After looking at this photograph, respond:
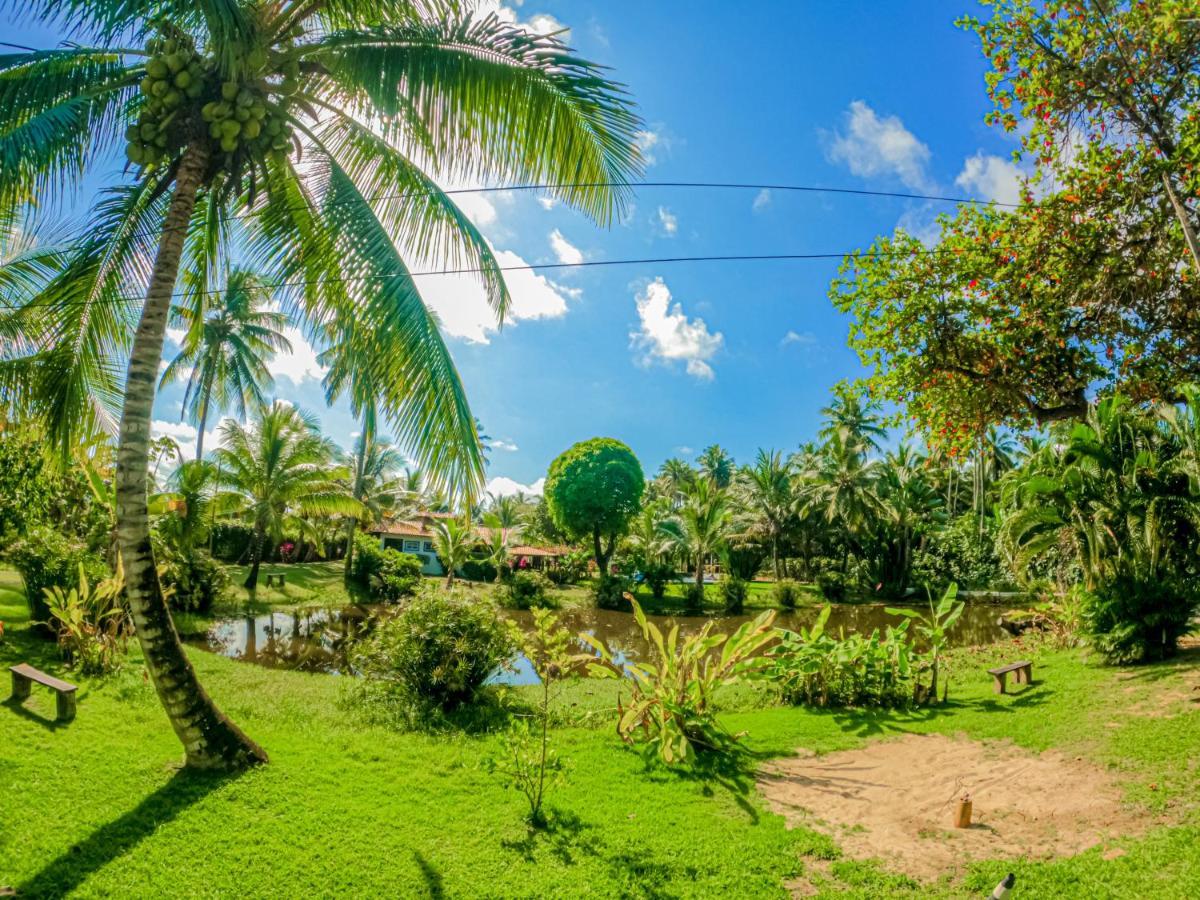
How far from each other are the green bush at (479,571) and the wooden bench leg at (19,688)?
24736mm

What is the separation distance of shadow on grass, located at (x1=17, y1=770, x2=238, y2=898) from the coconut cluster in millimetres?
4980

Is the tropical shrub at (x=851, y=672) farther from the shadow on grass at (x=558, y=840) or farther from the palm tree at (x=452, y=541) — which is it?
the palm tree at (x=452, y=541)

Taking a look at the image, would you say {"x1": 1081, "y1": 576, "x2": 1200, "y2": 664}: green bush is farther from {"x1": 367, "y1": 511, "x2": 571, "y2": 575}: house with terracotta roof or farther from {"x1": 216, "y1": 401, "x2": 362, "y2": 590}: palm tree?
{"x1": 367, "y1": 511, "x2": 571, "y2": 575}: house with terracotta roof

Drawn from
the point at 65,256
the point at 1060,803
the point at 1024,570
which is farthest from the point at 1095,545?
the point at 65,256

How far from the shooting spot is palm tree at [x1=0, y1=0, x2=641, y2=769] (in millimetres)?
4707

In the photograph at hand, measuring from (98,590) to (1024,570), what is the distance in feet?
49.9

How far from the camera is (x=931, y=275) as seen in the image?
28.0 feet

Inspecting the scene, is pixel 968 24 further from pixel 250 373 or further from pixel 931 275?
pixel 250 373

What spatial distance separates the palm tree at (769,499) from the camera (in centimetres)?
3331

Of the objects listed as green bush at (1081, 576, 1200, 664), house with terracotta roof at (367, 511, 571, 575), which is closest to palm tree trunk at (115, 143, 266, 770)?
green bush at (1081, 576, 1200, 664)

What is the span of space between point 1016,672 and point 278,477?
2126 centimetres

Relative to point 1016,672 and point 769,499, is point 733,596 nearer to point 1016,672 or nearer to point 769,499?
point 769,499

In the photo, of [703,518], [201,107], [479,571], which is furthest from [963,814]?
[479,571]

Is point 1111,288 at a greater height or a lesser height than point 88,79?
lesser
